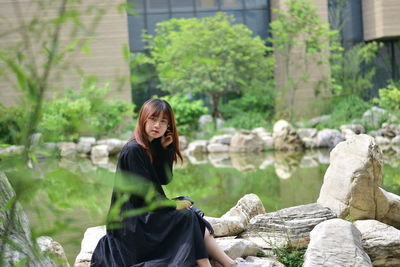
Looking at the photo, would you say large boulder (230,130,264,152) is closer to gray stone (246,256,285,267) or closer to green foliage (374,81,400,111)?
green foliage (374,81,400,111)

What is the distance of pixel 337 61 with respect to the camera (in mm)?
19344

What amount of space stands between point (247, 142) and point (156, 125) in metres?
11.0

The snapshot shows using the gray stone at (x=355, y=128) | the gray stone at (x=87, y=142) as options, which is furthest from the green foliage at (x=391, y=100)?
the gray stone at (x=87, y=142)

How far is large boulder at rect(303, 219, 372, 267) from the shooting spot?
3.35 m

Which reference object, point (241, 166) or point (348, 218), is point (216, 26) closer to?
point (241, 166)

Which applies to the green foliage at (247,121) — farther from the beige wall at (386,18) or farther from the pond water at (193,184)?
the beige wall at (386,18)

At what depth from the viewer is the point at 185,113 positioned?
16828 millimetres

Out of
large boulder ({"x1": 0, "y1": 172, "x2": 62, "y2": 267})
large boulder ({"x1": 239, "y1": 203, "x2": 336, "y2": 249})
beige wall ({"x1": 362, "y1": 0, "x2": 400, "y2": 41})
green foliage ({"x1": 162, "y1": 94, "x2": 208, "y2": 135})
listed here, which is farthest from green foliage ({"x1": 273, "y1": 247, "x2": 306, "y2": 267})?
beige wall ({"x1": 362, "y1": 0, "x2": 400, "y2": 41})

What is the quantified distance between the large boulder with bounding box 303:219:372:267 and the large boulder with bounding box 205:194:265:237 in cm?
71

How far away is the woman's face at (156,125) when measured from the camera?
3557mm

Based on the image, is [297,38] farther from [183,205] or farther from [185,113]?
[183,205]

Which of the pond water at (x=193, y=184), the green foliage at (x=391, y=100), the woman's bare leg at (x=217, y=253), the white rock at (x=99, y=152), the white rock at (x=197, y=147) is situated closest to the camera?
the pond water at (x=193, y=184)

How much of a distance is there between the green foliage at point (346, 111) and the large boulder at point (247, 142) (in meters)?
2.19

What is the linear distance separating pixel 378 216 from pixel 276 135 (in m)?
10.0
